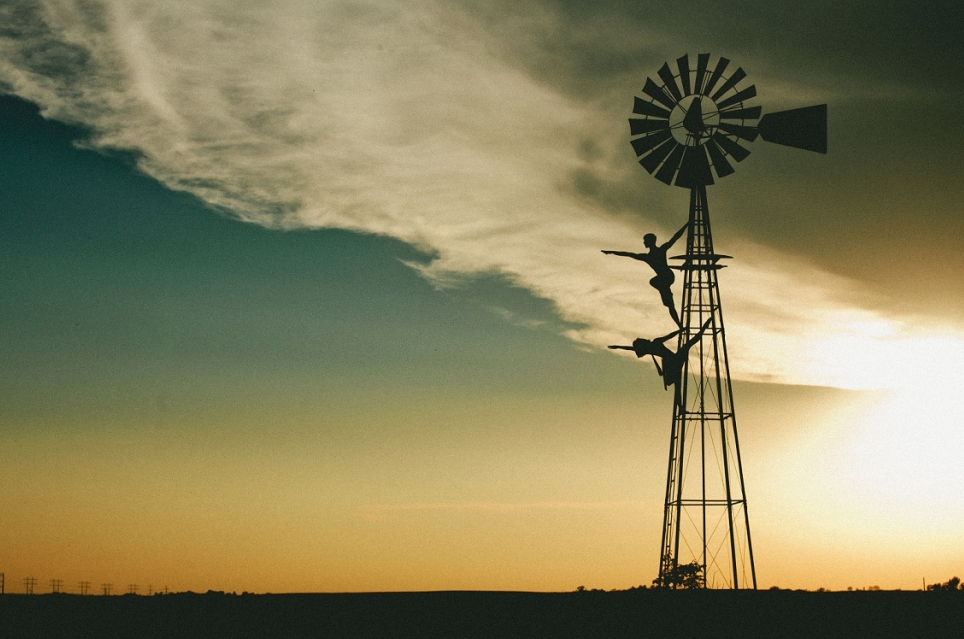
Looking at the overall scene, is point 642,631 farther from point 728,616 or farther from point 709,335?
point 709,335

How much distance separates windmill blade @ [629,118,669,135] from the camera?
119 ft

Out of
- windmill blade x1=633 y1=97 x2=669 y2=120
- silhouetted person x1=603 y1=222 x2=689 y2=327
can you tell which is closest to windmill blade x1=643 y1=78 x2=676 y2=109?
windmill blade x1=633 y1=97 x2=669 y2=120

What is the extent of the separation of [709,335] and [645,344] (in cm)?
215

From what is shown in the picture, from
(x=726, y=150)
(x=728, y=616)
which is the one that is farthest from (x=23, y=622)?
(x=726, y=150)

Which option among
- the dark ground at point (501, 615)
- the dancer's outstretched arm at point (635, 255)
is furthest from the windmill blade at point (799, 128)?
the dark ground at point (501, 615)

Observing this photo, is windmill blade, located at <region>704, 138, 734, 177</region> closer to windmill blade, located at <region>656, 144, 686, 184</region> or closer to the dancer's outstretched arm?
windmill blade, located at <region>656, 144, 686, 184</region>

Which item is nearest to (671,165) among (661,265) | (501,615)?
(661,265)

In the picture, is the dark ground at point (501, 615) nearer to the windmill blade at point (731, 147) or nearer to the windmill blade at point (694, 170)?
the windmill blade at point (694, 170)

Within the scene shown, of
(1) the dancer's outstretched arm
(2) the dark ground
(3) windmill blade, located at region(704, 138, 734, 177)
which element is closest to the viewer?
(2) the dark ground

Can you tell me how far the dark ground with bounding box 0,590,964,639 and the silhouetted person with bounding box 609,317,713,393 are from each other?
21.9 ft

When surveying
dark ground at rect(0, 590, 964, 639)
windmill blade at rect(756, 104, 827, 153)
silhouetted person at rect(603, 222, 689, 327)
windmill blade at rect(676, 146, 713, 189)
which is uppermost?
windmill blade at rect(756, 104, 827, 153)

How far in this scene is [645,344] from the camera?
34406 millimetres

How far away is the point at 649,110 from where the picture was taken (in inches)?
1433

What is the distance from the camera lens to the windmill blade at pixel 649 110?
36375mm
